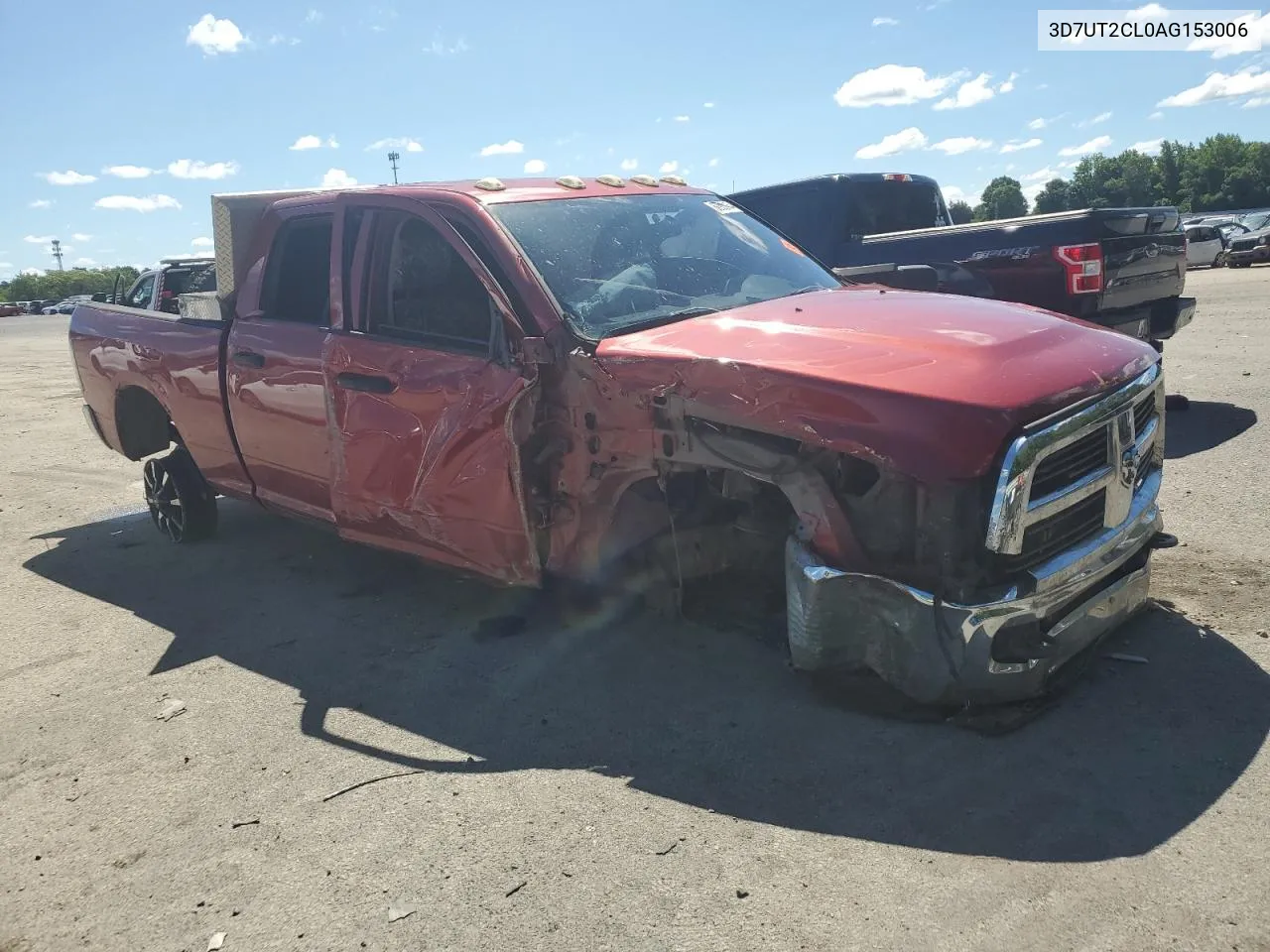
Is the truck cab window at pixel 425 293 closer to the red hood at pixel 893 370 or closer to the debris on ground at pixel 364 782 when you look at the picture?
the red hood at pixel 893 370

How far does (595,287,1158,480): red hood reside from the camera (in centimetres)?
291

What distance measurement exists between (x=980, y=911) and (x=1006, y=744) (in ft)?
2.69

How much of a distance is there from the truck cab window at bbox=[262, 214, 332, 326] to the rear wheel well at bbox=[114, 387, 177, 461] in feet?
5.76

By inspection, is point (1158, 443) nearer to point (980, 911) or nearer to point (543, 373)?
point (980, 911)

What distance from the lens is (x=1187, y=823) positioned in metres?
2.70

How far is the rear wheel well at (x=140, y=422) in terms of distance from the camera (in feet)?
21.0

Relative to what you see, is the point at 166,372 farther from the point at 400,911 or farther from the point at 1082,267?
the point at 1082,267

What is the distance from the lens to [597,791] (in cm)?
316

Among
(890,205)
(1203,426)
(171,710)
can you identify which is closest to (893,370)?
(171,710)

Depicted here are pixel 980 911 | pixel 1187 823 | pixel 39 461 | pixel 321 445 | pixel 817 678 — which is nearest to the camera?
pixel 980 911

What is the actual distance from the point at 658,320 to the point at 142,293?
4.77 m

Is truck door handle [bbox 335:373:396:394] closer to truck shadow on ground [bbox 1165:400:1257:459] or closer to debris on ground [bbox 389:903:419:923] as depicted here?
debris on ground [bbox 389:903:419:923]

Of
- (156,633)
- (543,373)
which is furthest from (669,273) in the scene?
(156,633)

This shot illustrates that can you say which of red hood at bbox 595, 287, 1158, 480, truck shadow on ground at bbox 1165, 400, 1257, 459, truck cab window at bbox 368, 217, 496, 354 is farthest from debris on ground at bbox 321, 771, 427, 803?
truck shadow on ground at bbox 1165, 400, 1257, 459
